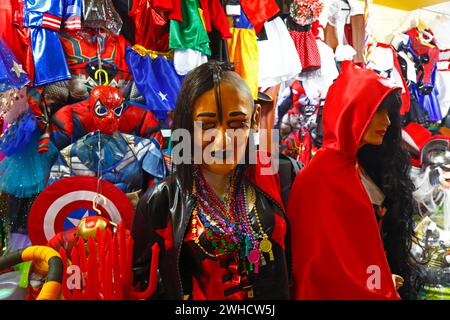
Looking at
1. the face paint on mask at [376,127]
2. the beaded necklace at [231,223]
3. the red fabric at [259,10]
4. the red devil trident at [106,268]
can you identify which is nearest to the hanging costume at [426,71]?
the red fabric at [259,10]

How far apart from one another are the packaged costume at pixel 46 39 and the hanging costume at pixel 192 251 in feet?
3.07

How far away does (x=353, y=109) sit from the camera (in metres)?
1.36

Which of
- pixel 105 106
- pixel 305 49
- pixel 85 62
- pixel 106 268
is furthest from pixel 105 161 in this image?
pixel 305 49

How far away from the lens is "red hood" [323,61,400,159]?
4.44ft

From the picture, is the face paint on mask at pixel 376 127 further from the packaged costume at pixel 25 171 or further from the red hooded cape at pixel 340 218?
the packaged costume at pixel 25 171

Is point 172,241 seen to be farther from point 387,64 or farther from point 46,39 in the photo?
point 387,64

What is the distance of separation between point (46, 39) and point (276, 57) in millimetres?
1168

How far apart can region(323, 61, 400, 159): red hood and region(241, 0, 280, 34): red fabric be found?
1.17m

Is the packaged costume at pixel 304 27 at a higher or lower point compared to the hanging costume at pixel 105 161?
higher

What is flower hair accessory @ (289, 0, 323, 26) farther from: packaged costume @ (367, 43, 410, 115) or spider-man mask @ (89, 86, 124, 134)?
spider-man mask @ (89, 86, 124, 134)

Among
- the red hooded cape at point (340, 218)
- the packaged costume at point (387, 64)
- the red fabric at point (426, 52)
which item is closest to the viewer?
the red hooded cape at point (340, 218)

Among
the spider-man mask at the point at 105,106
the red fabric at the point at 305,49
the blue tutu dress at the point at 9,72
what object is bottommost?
the spider-man mask at the point at 105,106

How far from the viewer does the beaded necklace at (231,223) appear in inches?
46.5

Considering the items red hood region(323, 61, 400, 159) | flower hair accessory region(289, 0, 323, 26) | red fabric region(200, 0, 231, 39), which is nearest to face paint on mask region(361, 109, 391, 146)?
red hood region(323, 61, 400, 159)
